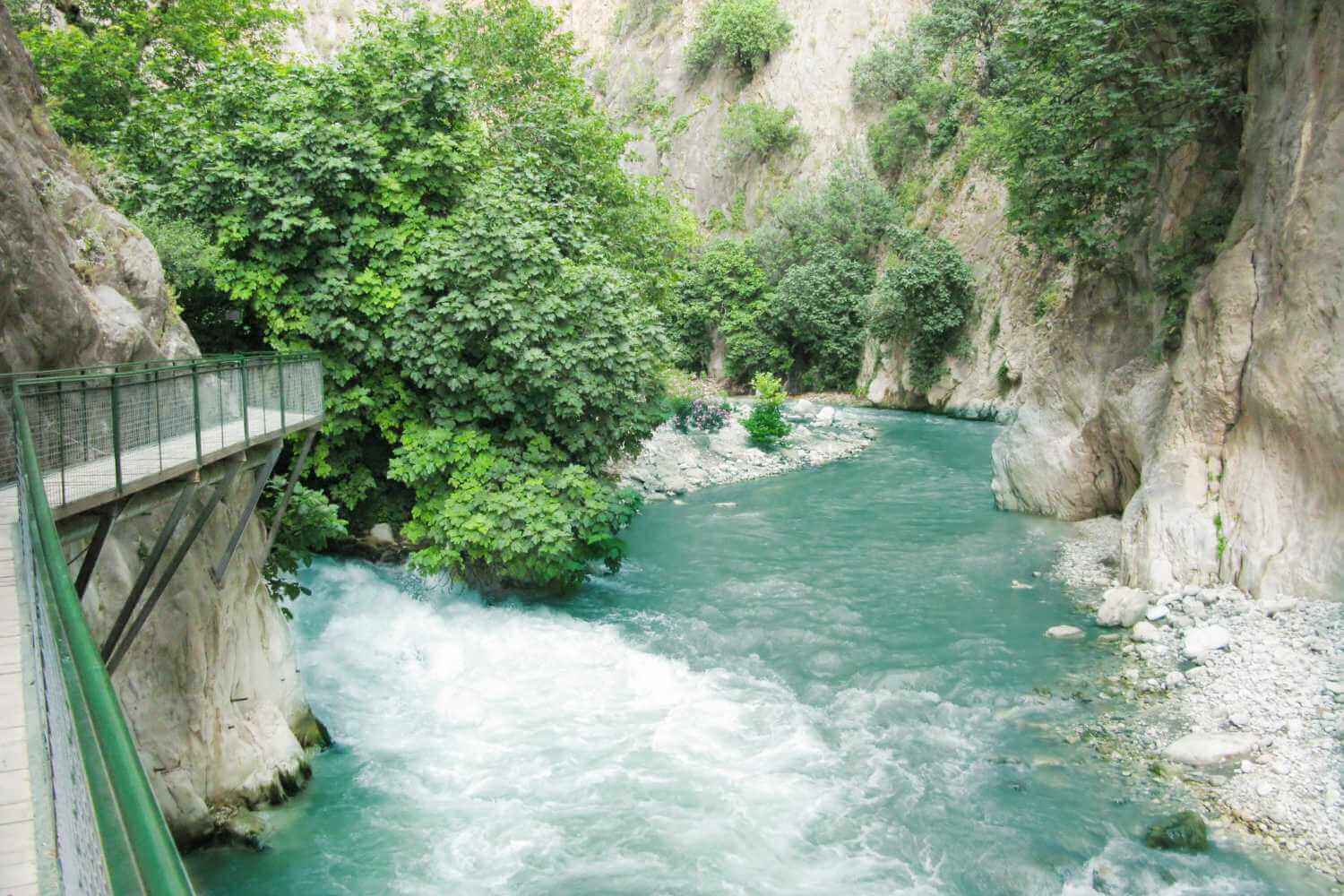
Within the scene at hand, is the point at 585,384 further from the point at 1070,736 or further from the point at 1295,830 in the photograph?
the point at 1295,830

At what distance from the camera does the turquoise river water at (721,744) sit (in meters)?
7.98

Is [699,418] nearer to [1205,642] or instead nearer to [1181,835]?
[1205,642]

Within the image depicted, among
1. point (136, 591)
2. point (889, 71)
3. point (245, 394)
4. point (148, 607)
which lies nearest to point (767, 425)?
point (245, 394)

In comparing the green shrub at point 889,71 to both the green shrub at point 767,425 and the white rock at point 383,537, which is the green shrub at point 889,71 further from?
the white rock at point 383,537

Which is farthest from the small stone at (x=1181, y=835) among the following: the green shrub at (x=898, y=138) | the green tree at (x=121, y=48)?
the green shrub at (x=898, y=138)

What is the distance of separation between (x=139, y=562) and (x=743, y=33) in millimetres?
55744

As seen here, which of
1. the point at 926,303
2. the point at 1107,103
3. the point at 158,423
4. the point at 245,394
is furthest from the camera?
the point at 926,303

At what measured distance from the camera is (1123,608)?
1289 cm

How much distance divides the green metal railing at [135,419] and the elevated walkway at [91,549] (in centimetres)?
1

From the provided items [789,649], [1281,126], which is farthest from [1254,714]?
[1281,126]

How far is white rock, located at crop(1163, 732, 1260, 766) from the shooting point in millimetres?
9023

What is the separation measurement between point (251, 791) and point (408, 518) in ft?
24.3

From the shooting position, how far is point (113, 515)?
6.48 meters

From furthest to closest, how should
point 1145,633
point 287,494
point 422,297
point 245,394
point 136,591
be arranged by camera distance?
1. point 422,297
2. point 1145,633
3. point 287,494
4. point 245,394
5. point 136,591
